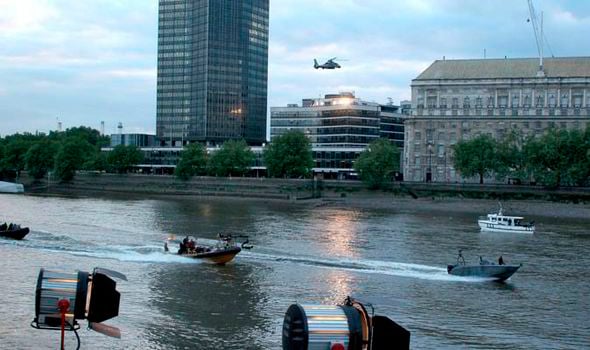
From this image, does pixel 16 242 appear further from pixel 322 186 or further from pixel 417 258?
pixel 322 186

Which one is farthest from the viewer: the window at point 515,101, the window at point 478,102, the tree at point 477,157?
the window at point 478,102

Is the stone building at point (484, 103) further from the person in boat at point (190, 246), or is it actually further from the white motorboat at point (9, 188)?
the person in boat at point (190, 246)

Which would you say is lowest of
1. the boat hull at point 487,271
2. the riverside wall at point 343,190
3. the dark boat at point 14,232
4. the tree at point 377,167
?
the boat hull at point 487,271

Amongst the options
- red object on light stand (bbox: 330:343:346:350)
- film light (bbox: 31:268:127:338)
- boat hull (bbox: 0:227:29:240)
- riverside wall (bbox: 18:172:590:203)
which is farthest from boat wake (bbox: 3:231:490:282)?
riverside wall (bbox: 18:172:590:203)

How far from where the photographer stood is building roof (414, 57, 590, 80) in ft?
599

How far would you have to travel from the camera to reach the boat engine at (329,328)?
1870 cm

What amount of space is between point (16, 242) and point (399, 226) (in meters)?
50.4

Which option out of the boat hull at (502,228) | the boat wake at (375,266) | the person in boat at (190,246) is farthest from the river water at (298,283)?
the person in boat at (190,246)

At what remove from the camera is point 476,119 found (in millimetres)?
187375

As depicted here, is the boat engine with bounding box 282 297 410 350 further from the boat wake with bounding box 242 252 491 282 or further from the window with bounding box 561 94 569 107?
the window with bounding box 561 94 569 107

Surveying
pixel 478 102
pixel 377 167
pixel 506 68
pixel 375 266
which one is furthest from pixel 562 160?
pixel 375 266

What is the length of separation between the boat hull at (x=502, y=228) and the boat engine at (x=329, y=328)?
8245 centimetres

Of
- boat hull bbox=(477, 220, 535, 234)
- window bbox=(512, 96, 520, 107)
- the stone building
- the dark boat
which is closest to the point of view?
the dark boat

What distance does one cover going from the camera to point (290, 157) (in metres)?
192
